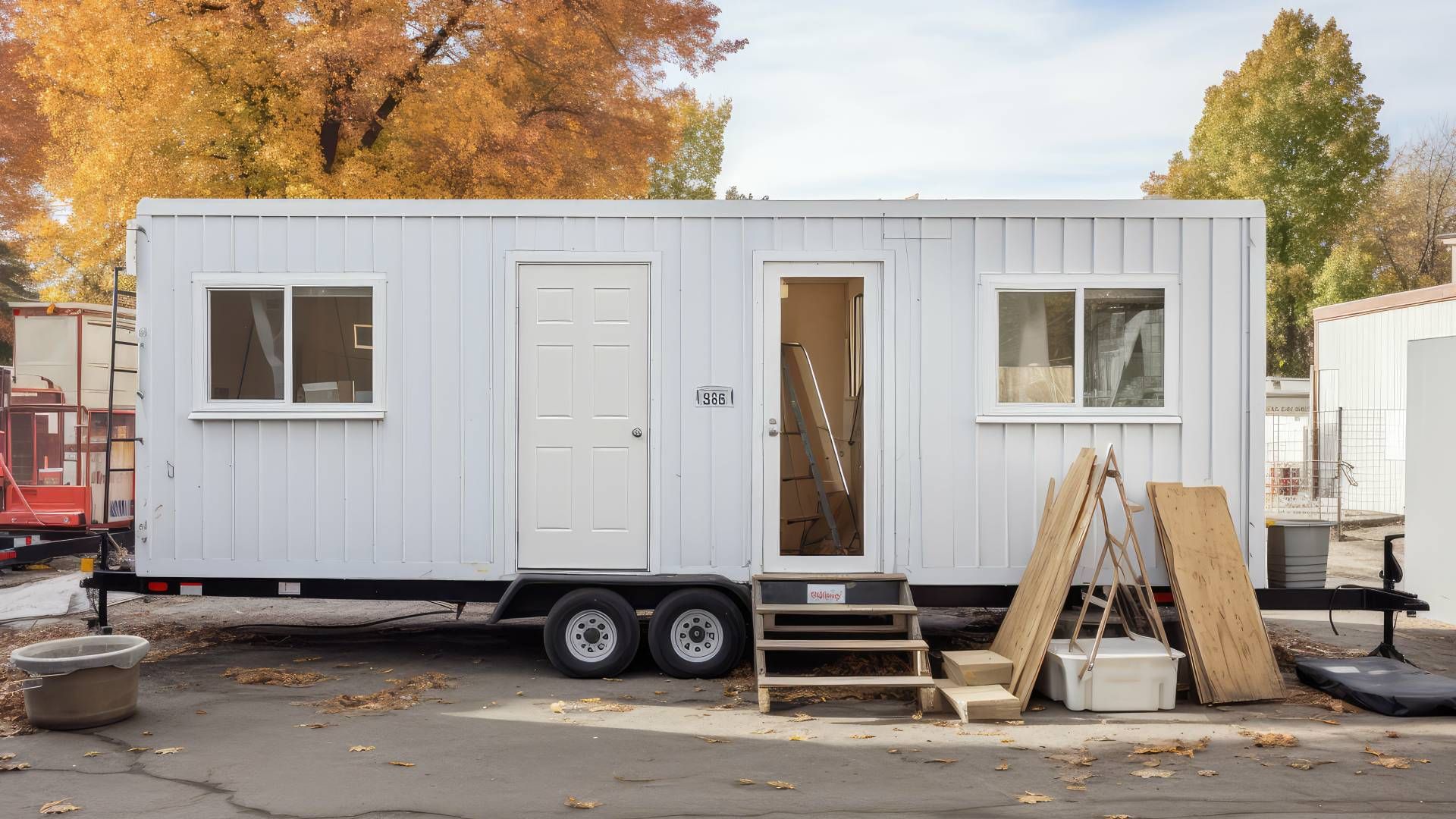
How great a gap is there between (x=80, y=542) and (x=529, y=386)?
3.06 m

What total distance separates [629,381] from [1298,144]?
26.6 meters

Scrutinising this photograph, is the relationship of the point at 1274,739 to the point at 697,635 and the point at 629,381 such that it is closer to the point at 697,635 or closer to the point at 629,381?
the point at 697,635

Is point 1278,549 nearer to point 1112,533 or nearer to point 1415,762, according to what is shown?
point 1112,533

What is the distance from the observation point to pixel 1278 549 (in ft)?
22.3

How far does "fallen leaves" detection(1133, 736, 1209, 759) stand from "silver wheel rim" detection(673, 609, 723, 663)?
8.10ft

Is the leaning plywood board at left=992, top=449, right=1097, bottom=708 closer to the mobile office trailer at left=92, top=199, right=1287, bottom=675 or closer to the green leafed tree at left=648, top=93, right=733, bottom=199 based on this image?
the mobile office trailer at left=92, top=199, right=1287, bottom=675

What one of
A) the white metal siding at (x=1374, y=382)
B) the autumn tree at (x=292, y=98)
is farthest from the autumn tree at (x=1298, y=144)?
the autumn tree at (x=292, y=98)

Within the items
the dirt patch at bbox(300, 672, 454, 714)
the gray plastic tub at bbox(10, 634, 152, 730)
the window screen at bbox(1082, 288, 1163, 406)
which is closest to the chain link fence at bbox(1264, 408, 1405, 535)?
the window screen at bbox(1082, 288, 1163, 406)

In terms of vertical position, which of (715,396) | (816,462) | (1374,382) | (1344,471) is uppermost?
(1374,382)

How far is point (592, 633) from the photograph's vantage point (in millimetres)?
6695

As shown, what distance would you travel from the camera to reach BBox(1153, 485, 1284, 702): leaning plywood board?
20.3ft

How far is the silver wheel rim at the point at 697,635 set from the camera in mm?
6629

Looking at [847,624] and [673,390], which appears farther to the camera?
[847,624]

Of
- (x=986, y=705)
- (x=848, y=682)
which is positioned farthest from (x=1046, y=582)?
(x=848, y=682)
